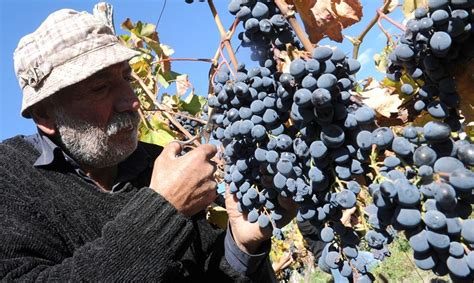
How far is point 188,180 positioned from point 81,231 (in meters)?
0.52

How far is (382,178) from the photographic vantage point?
0.82 metres

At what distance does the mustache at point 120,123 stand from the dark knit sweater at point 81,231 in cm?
27

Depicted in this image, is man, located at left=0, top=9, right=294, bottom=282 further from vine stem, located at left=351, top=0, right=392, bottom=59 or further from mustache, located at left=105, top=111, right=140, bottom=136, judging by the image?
vine stem, located at left=351, top=0, right=392, bottom=59

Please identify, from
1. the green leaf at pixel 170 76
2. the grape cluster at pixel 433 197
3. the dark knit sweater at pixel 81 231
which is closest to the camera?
the grape cluster at pixel 433 197

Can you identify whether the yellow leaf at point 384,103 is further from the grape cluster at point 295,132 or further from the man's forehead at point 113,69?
the man's forehead at point 113,69

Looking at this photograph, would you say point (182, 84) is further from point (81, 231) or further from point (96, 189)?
point (81, 231)

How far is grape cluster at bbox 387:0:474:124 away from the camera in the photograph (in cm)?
80

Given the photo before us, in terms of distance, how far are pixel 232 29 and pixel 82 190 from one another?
1049mm

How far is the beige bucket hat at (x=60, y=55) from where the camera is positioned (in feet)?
6.70

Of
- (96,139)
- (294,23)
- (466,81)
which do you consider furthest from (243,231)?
(466,81)

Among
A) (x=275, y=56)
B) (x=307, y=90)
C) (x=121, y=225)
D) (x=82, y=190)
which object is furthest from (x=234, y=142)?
(x=82, y=190)

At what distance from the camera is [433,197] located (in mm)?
743

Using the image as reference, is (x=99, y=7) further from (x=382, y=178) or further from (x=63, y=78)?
(x=382, y=178)

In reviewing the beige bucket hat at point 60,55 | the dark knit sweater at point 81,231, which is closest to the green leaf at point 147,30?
the beige bucket hat at point 60,55
